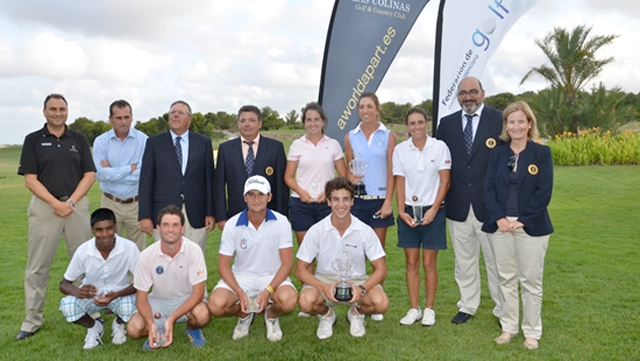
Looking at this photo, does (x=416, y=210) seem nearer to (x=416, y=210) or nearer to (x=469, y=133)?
(x=416, y=210)

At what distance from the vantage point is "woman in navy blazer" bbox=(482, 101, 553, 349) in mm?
4223

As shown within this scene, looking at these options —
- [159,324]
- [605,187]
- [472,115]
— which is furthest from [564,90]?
[159,324]

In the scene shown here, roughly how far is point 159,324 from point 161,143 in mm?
1556

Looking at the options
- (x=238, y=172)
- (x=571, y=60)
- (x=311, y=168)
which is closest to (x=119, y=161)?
(x=238, y=172)

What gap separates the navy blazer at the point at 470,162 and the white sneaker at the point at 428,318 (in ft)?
2.71

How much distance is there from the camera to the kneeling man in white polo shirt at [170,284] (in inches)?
167

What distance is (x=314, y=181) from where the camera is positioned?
16.4ft

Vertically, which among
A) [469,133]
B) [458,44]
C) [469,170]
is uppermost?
[458,44]

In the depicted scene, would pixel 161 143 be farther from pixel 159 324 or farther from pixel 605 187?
pixel 605 187

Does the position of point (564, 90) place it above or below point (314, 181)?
above

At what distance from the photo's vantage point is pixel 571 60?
27688 millimetres

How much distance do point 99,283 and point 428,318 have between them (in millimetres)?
2717

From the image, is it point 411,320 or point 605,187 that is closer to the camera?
point 411,320

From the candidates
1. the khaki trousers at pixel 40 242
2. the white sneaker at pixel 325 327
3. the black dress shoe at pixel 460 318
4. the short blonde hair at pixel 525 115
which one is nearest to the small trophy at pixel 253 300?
the white sneaker at pixel 325 327
